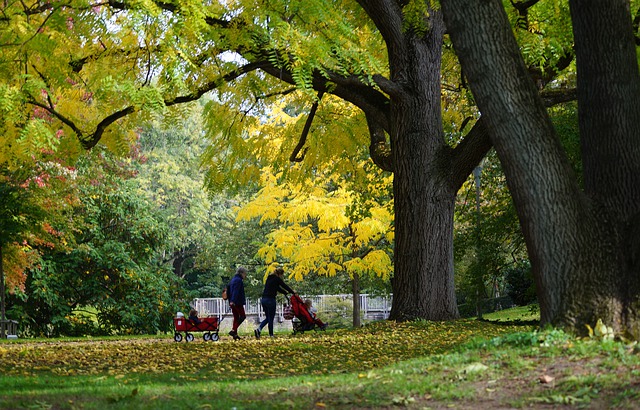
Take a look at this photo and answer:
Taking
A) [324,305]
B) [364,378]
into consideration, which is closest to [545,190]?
[364,378]

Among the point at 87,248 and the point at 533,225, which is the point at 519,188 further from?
the point at 87,248

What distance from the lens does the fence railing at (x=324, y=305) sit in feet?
122

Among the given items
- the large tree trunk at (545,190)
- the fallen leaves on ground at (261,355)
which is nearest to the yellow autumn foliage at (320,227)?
the fallen leaves on ground at (261,355)

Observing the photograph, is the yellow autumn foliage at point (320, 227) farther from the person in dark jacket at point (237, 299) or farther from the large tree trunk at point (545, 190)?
the large tree trunk at point (545, 190)

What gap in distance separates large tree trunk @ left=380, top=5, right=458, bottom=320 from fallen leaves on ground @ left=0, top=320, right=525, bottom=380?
807 millimetres

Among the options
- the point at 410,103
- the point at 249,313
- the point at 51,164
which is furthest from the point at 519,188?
the point at 249,313

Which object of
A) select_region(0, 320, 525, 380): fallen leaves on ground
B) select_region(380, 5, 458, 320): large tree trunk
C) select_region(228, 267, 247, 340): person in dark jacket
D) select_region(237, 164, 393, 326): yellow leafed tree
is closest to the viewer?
select_region(0, 320, 525, 380): fallen leaves on ground

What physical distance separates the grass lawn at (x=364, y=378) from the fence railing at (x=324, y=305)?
83.9ft

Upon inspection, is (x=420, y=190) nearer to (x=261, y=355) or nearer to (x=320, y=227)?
(x=261, y=355)

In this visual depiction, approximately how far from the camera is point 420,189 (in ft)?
48.2

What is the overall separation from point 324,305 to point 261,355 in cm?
2586

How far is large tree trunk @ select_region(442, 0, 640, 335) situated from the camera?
8414 millimetres

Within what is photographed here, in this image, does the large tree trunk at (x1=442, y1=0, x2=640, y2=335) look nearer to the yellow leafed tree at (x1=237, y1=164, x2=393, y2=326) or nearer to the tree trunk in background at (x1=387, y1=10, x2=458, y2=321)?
the tree trunk in background at (x1=387, y1=10, x2=458, y2=321)

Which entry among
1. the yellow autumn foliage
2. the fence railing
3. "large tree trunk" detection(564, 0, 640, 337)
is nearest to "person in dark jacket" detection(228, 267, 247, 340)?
the yellow autumn foliage
